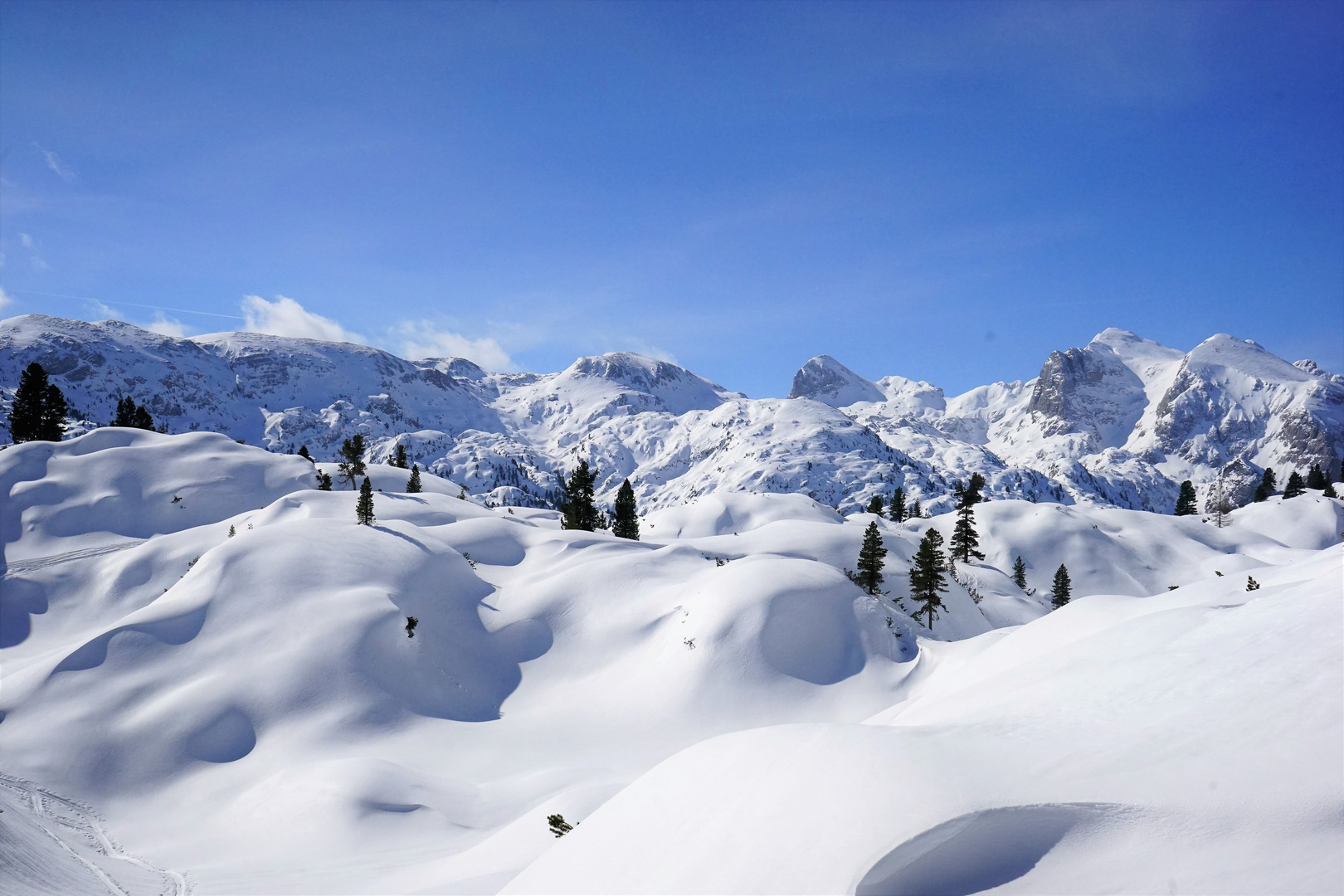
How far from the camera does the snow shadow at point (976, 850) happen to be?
20.4ft

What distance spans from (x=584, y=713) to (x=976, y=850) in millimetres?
22586

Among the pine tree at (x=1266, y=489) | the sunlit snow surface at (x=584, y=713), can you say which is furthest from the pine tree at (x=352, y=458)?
the pine tree at (x=1266, y=489)

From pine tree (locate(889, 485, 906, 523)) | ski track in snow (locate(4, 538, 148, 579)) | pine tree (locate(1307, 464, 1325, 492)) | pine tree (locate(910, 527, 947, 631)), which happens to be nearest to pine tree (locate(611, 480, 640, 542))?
pine tree (locate(910, 527, 947, 631))

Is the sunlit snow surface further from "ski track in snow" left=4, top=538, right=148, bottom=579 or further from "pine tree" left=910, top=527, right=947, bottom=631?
"pine tree" left=910, top=527, right=947, bottom=631

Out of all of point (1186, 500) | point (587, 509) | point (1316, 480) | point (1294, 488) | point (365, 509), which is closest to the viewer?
point (365, 509)

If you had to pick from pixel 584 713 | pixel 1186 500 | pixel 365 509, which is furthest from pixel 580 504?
pixel 1186 500

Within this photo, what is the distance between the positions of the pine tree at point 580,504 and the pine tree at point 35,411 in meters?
51.0

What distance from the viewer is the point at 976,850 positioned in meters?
6.48

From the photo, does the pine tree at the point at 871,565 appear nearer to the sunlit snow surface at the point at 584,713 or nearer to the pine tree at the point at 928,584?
the pine tree at the point at 928,584

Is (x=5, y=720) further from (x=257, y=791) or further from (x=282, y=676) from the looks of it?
(x=257, y=791)

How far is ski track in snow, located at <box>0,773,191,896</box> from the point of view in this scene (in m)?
13.9

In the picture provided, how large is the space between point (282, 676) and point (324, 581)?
6177 mm

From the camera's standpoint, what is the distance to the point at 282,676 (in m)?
24.8

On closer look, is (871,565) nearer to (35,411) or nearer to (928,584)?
(928,584)
